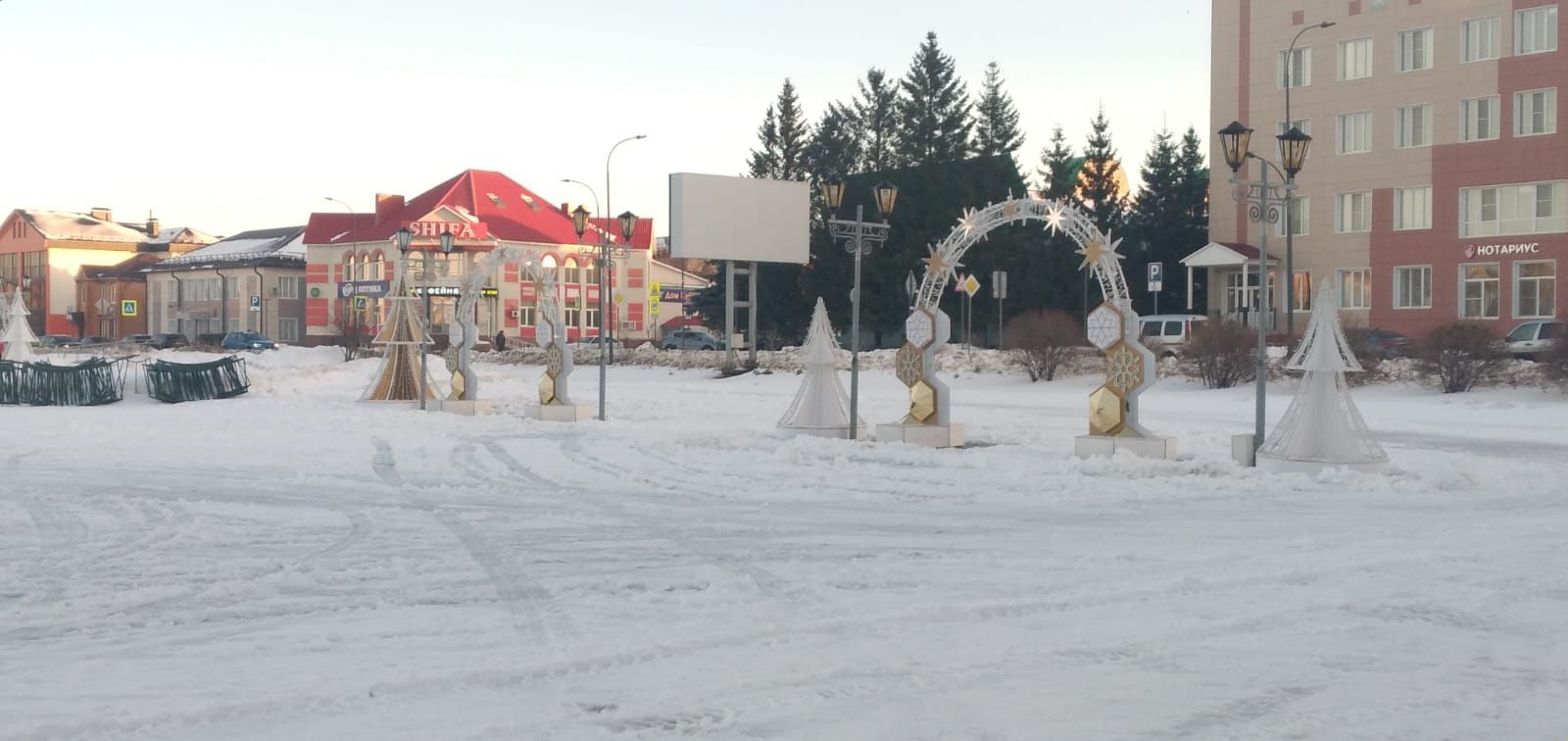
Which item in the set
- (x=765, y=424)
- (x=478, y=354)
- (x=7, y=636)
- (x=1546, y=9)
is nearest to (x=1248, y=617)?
(x=7, y=636)

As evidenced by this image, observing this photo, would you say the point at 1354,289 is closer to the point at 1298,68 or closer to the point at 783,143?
the point at 1298,68

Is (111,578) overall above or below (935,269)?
below

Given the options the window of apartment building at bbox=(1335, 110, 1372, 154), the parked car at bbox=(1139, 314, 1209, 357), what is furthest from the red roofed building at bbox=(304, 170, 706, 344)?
the window of apartment building at bbox=(1335, 110, 1372, 154)

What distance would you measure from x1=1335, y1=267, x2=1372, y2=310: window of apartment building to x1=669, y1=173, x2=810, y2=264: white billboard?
62.8 ft

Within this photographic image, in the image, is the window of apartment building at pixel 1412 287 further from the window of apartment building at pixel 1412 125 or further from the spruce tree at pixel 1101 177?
the spruce tree at pixel 1101 177

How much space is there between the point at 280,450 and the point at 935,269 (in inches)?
368

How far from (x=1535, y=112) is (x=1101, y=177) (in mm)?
25264

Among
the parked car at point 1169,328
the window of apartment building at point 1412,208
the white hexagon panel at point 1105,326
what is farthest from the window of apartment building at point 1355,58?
the white hexagon panel at point 1105,326

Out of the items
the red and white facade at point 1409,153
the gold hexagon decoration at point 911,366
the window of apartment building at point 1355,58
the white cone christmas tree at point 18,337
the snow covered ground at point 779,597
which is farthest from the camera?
the window of apartment building at point 1355,58

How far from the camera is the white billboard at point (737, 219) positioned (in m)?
44.9

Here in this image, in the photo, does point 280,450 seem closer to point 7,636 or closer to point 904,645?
point 7,636

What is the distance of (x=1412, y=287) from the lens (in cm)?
4647

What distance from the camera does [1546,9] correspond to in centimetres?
4269

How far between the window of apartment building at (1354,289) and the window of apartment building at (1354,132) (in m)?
4.22
